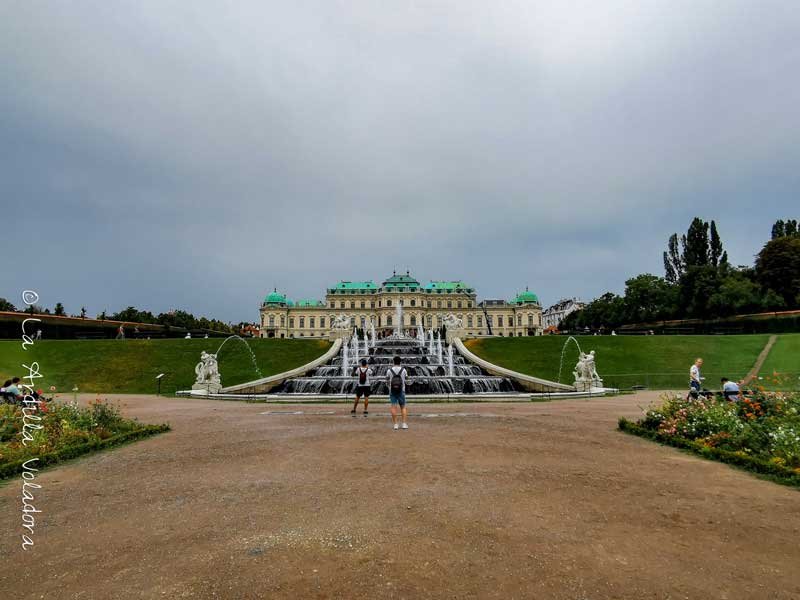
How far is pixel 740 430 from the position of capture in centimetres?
956

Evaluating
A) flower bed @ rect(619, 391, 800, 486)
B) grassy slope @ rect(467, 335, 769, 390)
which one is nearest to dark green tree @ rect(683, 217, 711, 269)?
grassy slope @ rect(467, 335, 769, 390)

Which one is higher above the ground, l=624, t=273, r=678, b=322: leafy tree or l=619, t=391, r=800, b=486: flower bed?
l=624, t=273, r=678, b=322: leafy tree

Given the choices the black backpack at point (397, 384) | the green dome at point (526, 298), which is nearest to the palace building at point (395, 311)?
the green dome at point (526, 298)

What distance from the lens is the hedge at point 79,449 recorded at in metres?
7.99

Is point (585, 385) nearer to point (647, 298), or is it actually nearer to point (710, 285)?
point (710, 285)

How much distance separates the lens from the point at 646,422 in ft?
39.2

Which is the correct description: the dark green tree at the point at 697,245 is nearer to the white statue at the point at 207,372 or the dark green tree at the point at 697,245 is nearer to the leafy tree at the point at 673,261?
the leafy tree at the point at 673,261

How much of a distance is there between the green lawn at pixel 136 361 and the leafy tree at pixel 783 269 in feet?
177

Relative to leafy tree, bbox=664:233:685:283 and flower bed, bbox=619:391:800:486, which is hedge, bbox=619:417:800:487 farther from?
leafy tree, bbox=664:233:685:283

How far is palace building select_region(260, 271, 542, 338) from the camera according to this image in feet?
388

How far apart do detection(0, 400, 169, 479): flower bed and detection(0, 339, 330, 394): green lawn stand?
16712 millimetres

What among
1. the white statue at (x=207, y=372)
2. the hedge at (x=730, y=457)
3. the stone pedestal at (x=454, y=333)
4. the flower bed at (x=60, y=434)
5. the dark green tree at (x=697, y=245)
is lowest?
the hedge at (x=730, y=457)

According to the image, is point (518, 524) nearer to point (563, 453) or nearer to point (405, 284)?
point (563, 453)

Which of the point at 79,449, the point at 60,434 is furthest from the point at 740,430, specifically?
the point at 60,434
